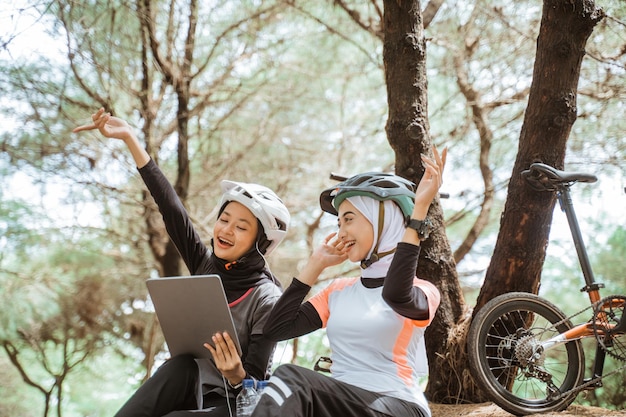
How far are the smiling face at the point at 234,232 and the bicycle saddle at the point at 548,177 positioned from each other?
59.2 inches

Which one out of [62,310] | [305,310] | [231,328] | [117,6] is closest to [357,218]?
[305,310]

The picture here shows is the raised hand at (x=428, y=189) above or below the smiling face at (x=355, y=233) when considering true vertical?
above

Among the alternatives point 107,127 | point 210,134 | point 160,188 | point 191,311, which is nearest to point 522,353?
point 191,311

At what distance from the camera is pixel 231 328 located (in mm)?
2635

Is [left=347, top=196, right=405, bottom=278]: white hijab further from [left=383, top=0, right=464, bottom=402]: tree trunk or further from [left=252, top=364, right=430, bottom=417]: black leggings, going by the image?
[left=383, top=0, right=464, bottom=402]: tree trunk

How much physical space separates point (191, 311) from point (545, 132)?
216 cm

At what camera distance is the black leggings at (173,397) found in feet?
8.48

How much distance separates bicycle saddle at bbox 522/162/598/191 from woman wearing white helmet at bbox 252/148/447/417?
1.05 metres

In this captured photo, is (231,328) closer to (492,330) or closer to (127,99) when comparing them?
(492,330)

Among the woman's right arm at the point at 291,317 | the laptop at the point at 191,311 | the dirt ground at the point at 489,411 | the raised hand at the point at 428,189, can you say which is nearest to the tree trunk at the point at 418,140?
the dirt ground at the point at 489,411

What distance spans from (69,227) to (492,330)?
5907 millimetres

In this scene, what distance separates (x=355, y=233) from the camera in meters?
2.73

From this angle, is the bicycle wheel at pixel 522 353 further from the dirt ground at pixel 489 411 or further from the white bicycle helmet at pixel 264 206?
the white bicycle helmet at pixel 264 206

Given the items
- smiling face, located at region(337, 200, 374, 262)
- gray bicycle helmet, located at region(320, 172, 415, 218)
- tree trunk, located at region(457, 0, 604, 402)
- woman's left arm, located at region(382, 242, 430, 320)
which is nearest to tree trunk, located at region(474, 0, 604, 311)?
tree trunk, located at region(457, 0, 604, 402)
